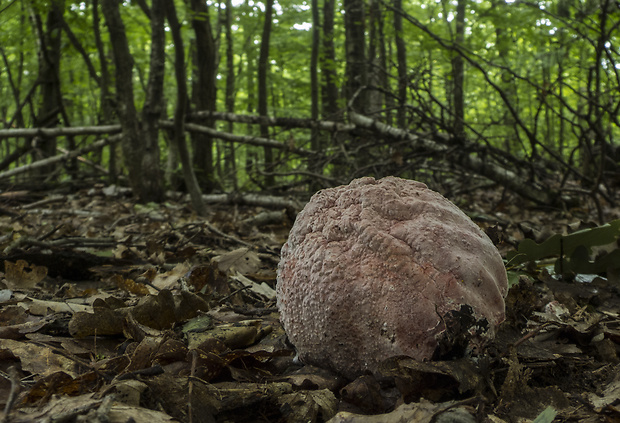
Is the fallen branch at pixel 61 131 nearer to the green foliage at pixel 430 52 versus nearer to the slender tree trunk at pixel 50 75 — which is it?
the green foliage at pixel 430 52

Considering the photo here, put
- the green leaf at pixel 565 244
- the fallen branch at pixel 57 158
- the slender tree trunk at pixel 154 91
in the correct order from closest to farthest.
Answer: the green leaf at pixel 565 244 < the slender tree trunk at pixel 154 91 < the fallen branch at pixel 57 158

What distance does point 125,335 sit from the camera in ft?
5.90

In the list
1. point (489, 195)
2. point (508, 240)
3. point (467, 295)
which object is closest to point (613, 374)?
point (467, 295)

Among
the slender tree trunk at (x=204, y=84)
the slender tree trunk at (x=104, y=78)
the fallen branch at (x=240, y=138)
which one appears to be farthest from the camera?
the slender tree trunk at (x=204, y=84)

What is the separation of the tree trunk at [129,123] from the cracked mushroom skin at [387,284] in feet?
17.5

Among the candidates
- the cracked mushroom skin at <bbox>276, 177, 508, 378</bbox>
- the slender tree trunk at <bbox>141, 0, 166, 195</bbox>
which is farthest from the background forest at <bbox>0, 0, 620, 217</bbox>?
the cracked mushroom skin at <bbox>276, 177, 508, 378</bbox>

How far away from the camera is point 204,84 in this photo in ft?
25.7

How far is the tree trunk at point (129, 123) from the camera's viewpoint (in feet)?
19.5

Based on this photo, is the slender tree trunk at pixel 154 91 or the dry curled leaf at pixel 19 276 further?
the slender tree trunk at pixel 154 91

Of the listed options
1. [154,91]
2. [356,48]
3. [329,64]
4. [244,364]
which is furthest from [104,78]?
[244,364]

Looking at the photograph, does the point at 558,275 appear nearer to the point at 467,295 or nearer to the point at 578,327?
the point at 578,327

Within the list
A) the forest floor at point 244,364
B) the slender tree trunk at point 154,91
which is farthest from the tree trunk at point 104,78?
the forest floor at point 244,364

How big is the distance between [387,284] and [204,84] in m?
7.08

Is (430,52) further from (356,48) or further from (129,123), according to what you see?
(129,123)
